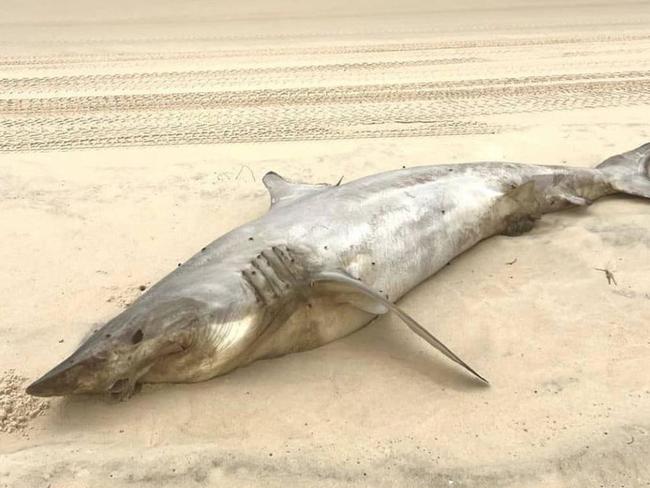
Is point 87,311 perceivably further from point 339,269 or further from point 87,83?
point 87,83

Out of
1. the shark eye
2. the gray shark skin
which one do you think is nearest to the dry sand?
the gray shark skin

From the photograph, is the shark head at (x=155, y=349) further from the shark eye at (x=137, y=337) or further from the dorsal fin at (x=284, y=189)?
the dorsal fin at (x=284, y=189)

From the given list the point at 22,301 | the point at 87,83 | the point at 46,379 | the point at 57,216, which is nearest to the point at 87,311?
the point at 22,301

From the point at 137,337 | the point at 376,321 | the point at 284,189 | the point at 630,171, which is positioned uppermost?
the point at 137,337

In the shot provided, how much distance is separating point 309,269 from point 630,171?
2731 millimetres

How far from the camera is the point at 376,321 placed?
3377 millimetres

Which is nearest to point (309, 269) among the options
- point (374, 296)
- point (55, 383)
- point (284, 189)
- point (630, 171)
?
point (374, 296)

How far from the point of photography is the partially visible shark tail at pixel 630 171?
4586mm

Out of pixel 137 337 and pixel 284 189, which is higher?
pixel 137 337

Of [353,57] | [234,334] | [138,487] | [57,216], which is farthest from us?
[353,57]

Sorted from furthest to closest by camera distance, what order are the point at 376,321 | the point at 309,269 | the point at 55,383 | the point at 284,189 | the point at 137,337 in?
the point at 284,189, the point at 376,321, the point at 309,269, the point at 137,337, the point at 55,383

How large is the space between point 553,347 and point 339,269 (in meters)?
1.03

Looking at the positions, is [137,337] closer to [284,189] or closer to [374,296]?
[374,296]

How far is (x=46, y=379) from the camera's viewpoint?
250 cm
